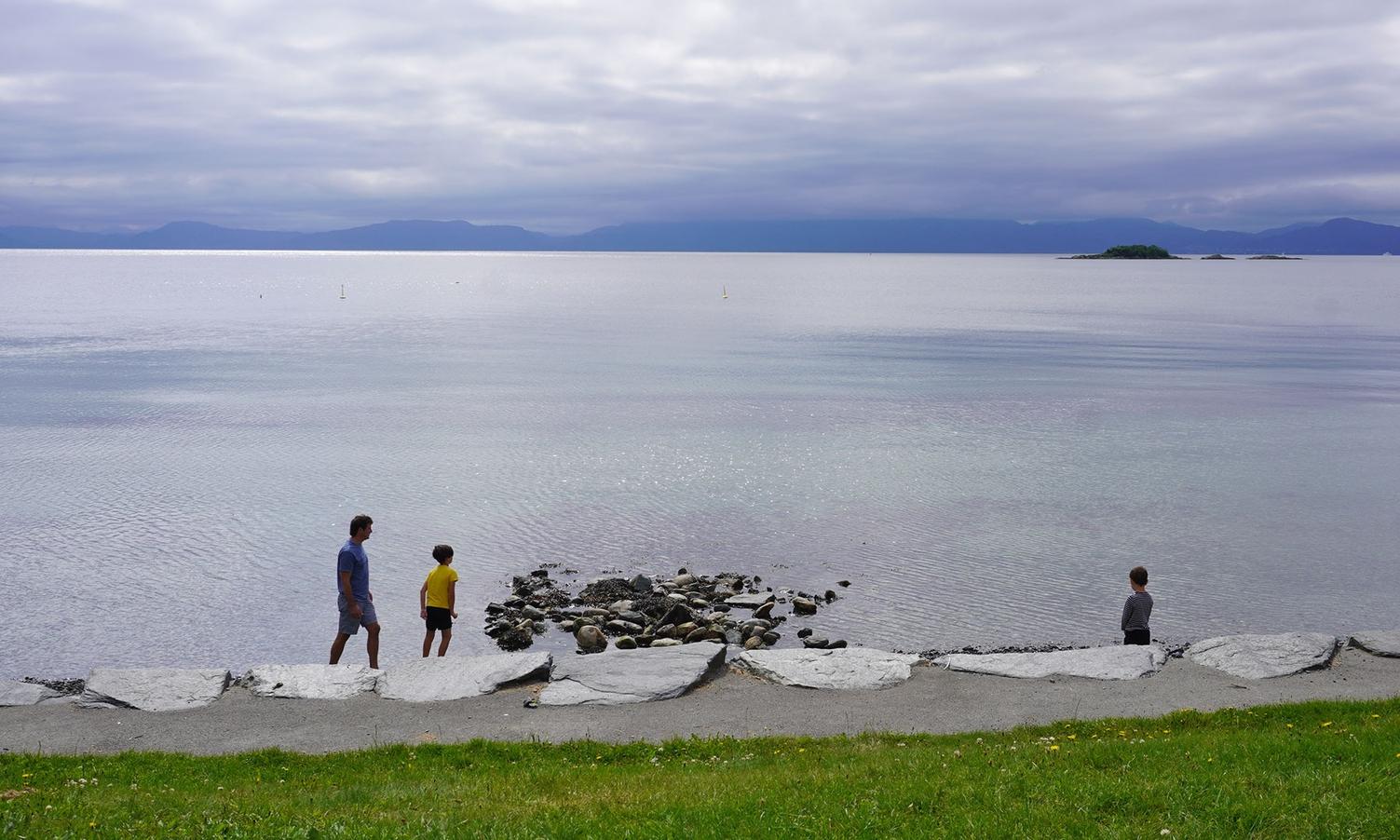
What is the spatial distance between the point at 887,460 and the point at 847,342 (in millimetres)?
48317

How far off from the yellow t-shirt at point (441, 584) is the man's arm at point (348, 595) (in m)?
1.13

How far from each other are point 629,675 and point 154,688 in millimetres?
5735

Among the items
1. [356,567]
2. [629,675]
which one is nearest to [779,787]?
[629,675]

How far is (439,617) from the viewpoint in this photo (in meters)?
17.8

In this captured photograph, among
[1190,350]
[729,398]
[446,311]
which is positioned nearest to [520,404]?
[729,398]

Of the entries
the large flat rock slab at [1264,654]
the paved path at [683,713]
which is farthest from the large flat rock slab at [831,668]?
the large flat rock slab at [1264,654]

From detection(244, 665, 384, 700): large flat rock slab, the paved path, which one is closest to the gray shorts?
detection(244, 665, 384, 700): large flat rock slab

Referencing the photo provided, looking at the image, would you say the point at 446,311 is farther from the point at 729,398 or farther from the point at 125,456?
the point at 125,456

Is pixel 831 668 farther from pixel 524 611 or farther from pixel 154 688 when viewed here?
pixel 154 688

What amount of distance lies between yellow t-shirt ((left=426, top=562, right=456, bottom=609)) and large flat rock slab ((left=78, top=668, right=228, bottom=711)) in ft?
11.3

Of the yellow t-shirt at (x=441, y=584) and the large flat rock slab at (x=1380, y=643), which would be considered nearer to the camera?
the large flat rock slab at (x=1380, y=643)

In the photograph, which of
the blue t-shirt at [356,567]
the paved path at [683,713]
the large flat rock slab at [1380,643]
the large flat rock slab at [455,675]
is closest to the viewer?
the paved path at [683,713]

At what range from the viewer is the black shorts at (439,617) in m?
17.8

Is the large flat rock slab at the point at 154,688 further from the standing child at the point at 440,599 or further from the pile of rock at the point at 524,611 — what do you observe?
the pile of rock at the point at 524,611
